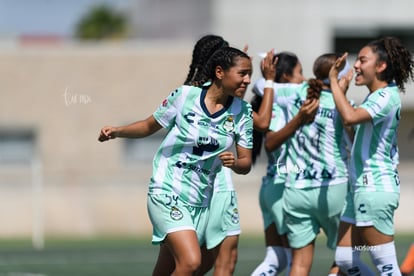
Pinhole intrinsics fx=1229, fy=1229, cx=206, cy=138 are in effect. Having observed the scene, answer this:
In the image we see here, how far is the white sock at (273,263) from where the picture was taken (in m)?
10.5

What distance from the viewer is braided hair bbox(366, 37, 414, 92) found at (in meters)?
9.20

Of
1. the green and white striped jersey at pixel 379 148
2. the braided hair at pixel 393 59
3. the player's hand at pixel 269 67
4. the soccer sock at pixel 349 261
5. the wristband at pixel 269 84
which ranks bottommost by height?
the soccer sock at pixel 349 261

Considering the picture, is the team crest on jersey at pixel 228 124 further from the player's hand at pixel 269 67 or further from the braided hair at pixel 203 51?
the player's hand at pixel 269 67

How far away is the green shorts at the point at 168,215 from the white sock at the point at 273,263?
1892mm

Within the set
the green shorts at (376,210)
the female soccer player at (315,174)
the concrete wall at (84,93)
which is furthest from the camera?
the concrete wall at (84,93)

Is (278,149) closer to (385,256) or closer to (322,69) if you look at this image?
(322,69)

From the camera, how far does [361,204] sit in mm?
9102

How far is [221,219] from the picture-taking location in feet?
30.6

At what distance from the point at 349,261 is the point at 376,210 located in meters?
0.66

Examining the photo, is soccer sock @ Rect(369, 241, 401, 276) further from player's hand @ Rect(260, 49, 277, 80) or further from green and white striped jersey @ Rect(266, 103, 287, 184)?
player's hand @ Rect(260, 49, 277, 80)

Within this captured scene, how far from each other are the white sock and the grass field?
9.09ft

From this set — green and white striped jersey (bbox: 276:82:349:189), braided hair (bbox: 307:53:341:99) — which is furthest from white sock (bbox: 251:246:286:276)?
braided hair (bbox: 307:53:341:99)

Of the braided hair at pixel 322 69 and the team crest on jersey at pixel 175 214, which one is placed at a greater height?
the braided hair at pixel 322 69

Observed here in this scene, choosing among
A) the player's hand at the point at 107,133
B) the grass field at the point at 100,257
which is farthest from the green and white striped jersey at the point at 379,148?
the grass field at the point at 100,257
